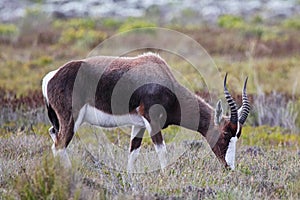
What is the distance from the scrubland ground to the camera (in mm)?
6645

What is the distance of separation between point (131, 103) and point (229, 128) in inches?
52.0

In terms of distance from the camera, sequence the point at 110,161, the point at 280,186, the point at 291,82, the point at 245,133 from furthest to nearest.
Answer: the point at 291,82, the point at 245,133, the point at 110,161, the point at 280,186

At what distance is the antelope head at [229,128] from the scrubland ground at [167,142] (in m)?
0.16

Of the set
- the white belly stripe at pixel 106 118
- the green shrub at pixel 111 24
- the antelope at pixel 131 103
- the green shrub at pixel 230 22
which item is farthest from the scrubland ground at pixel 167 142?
the green shrub at pixel 111 24

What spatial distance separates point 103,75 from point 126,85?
331 mm

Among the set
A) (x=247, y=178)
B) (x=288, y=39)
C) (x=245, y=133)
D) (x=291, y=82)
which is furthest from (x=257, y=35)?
(x=247, y=178)

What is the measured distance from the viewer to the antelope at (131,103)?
8.32m

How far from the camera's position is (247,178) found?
306 inches

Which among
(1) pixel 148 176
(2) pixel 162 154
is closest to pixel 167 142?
(2) pixel 162 154

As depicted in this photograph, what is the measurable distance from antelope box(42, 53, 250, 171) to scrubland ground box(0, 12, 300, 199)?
1.28 ft

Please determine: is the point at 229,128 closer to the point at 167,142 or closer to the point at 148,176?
the point at 148,176

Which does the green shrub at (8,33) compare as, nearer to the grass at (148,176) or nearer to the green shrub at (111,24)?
the green shrub at (111,24)

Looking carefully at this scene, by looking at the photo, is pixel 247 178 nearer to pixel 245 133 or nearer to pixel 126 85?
pixel 126 85

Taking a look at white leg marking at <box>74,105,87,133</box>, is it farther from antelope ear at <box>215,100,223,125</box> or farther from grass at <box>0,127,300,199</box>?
antelope ear at <box>215,100,223,125</box>
